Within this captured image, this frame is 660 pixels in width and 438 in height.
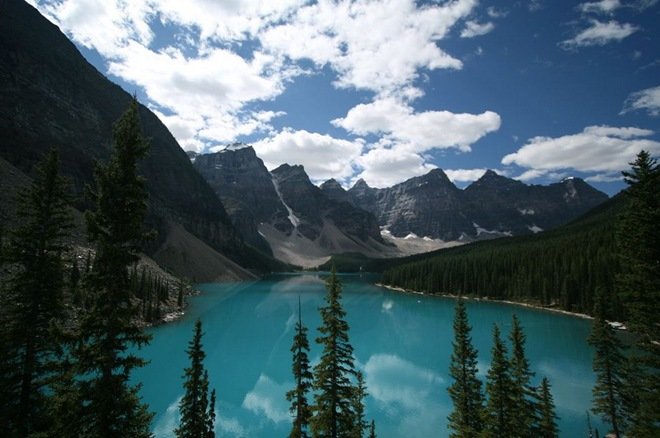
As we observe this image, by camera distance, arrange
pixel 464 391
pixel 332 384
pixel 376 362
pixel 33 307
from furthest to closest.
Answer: pixel 376 362
pixel 464 391
pixel 332 384
pixel 33 307

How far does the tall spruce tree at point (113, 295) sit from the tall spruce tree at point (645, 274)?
17.8 meters

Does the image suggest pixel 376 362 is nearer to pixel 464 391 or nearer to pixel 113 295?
pixel 464 391

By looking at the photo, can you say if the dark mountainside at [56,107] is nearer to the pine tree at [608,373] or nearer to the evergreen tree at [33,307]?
the evergreen tree at [33,307]

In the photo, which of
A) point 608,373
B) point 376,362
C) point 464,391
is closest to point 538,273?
point 376,362

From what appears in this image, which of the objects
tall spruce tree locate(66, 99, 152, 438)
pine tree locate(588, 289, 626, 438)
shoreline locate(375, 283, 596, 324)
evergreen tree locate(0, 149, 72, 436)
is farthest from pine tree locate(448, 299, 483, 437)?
shoreline locate(375, 283, 596, 324)

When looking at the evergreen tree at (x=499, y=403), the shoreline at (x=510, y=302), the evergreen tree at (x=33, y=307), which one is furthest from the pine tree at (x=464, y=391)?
the shoreline at (x=510, y=302)

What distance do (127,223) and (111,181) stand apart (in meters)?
1.41

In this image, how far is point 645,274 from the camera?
1498cm

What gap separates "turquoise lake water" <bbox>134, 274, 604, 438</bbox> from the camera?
3303 cm

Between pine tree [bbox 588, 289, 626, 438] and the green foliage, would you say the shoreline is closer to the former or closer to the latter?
the green foliage

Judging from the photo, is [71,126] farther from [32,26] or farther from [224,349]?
[224,349]

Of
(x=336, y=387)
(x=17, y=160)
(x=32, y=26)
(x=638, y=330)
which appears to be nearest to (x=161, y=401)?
(x=336, y=387)

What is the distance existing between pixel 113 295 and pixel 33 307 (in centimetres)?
522

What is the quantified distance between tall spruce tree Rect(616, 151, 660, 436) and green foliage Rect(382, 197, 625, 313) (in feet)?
208
